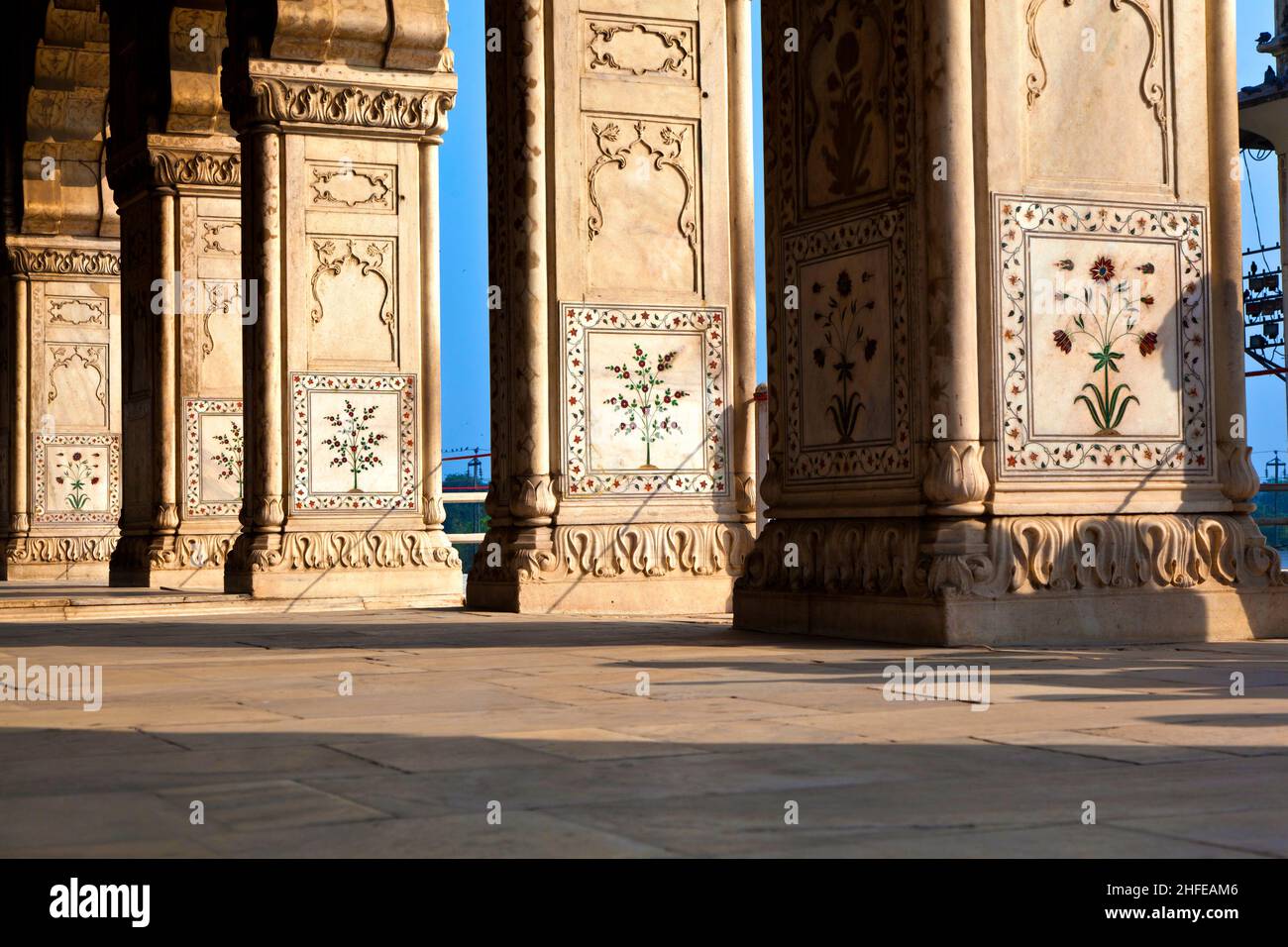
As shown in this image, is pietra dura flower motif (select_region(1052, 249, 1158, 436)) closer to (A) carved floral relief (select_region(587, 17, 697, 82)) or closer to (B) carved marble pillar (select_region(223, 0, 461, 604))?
(A) carved floral relief (select_region(587, 17, 697, 82))

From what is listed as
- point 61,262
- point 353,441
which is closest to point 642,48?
point 353,441

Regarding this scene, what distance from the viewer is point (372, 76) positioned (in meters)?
12.3

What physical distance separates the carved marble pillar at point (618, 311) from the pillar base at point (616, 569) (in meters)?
0.01

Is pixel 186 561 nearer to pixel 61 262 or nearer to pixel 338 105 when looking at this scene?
pixel 338 105

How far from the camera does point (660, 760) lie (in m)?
3.30

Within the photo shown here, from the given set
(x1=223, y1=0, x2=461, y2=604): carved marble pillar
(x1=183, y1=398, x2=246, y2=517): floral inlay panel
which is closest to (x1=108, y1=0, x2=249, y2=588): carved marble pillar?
(x1=183, y1=398, x2=246, y2=517): floral inlay panel

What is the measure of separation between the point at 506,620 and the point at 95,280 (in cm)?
1271

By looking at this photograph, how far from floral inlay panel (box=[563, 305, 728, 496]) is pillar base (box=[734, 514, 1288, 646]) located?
307 centimetres

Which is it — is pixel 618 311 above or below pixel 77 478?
above

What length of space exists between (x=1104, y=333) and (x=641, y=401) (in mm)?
3673

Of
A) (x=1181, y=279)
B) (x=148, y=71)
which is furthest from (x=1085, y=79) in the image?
(x=148, y=71)

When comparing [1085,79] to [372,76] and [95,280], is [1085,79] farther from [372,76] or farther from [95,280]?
[95,280]

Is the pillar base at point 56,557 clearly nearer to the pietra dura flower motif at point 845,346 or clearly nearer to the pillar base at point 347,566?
the pillar base at point 347,566
